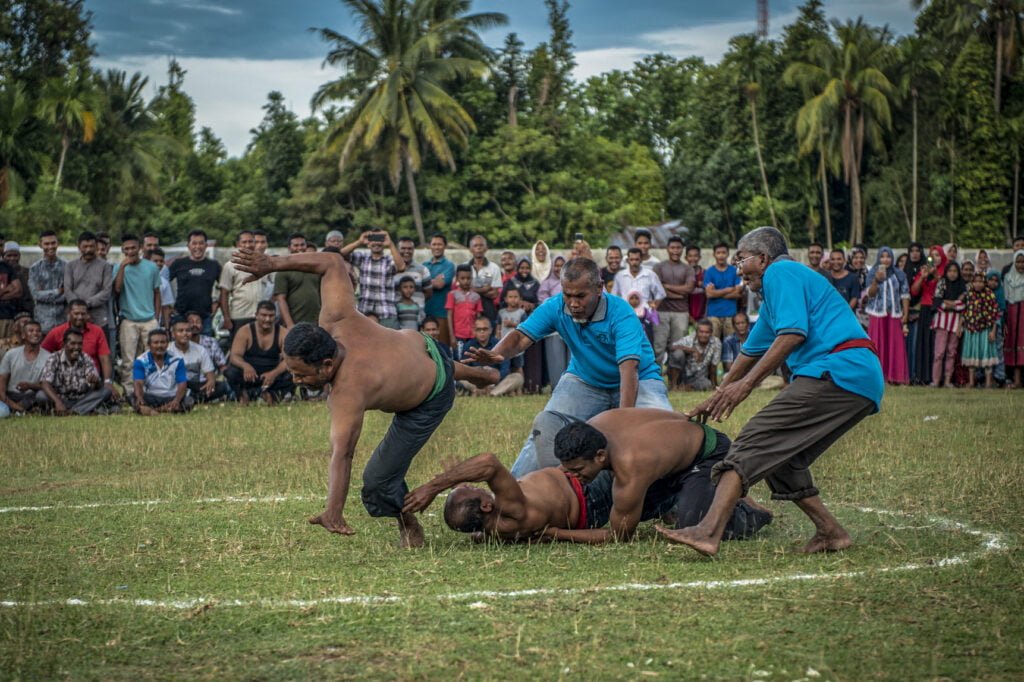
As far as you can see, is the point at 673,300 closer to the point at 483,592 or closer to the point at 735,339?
the point at 735,339

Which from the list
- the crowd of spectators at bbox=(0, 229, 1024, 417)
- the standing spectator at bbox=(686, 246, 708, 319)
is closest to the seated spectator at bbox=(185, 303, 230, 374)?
the crowd of spectators at bbox=(0, 229, 1024, 417)

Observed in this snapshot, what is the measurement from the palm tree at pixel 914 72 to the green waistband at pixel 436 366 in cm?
4208

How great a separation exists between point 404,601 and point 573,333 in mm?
3288

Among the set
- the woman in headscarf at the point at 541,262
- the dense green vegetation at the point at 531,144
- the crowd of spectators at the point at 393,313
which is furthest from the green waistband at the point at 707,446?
the dense green vegetation at the point at 531,144

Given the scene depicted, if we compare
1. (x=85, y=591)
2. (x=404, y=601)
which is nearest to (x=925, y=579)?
(x=404, y=601)

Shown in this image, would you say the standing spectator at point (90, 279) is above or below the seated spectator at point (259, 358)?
above

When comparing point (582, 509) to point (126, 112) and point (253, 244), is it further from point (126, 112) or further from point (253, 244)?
point (126, 112)

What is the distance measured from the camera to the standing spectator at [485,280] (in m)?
19.1

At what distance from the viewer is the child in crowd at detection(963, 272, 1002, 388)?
1917cm

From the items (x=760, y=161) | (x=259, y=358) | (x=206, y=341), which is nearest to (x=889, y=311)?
(x=259, y=358)

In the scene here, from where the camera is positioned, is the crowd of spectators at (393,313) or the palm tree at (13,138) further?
the palm tree at (13,138)

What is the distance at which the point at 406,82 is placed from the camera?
4362 centimetres

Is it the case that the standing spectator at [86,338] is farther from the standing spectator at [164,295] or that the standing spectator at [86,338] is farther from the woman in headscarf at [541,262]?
the woman in headscarf at [541,262]

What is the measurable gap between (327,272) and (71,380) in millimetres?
9967
